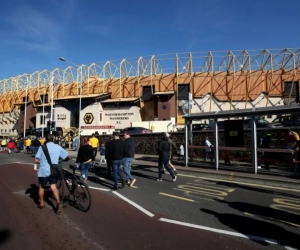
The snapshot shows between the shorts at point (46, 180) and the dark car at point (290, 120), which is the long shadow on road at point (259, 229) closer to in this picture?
the shorts at point (46, 180)

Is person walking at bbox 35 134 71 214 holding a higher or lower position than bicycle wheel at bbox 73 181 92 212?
higher

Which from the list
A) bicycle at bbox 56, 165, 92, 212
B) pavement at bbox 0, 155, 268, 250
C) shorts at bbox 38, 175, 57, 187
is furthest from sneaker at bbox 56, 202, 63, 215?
shorts at bbox 38, 175, 57, 187

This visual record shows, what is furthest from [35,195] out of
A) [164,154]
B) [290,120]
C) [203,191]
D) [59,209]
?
[290,120]

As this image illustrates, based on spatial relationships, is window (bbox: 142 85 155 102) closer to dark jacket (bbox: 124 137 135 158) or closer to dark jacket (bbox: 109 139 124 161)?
dark jacket (bbox: 124 137 135 158)

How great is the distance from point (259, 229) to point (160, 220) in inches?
72.1

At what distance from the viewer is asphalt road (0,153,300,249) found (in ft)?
13.4

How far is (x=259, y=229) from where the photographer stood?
15.3ft

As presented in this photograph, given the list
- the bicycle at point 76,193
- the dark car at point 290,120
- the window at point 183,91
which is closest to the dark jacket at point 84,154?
the bicycle at point 76,193

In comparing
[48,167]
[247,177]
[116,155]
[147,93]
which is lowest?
[247,177]

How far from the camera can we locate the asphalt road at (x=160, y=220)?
4.09m

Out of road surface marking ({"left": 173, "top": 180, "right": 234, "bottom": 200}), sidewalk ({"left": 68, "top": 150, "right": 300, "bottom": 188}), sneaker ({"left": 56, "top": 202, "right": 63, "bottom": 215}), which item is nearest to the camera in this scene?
sneaker ({"left": 56, "top": 202, "right": 63, "bottom": 215})

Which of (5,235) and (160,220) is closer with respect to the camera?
(5,235)

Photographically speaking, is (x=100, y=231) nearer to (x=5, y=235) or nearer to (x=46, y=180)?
(x=5, y=235)

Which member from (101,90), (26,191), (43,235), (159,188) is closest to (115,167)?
(159,188)
